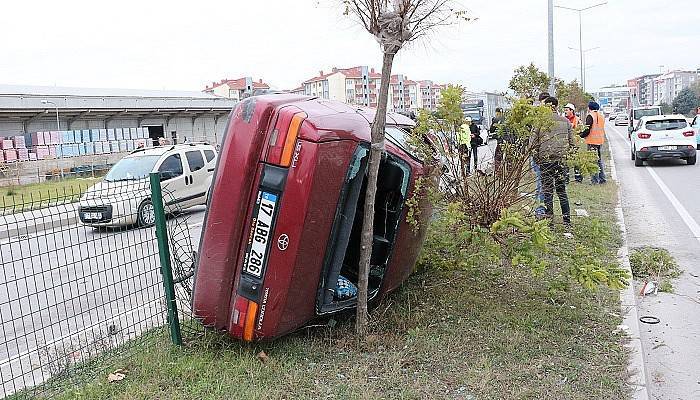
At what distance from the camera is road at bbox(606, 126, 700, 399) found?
4.53 meters

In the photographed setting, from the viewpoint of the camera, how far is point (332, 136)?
4391 millimetres

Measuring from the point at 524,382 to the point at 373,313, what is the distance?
154cm

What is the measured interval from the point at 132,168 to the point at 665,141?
15503mm

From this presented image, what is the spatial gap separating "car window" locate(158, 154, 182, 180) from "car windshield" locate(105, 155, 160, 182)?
22 centimetres

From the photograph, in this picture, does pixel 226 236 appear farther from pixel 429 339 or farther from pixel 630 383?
pixel 630 383

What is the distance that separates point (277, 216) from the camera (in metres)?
4.21

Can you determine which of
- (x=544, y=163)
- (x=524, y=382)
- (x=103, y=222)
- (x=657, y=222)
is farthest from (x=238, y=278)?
(x=657, y=222)

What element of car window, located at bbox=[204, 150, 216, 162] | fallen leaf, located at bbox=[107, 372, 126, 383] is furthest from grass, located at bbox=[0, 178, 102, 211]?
car window, located at bbox=[204, 150, 216, 162]

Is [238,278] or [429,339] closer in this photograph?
[238,278]

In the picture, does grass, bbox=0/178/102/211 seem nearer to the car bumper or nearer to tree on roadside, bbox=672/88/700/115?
the car bumper

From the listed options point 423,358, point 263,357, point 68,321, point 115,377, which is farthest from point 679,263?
point 68,321

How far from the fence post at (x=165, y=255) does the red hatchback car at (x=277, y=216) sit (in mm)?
393

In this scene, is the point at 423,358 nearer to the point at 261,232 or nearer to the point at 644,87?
the point at 261,232

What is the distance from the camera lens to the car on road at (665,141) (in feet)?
63.8
